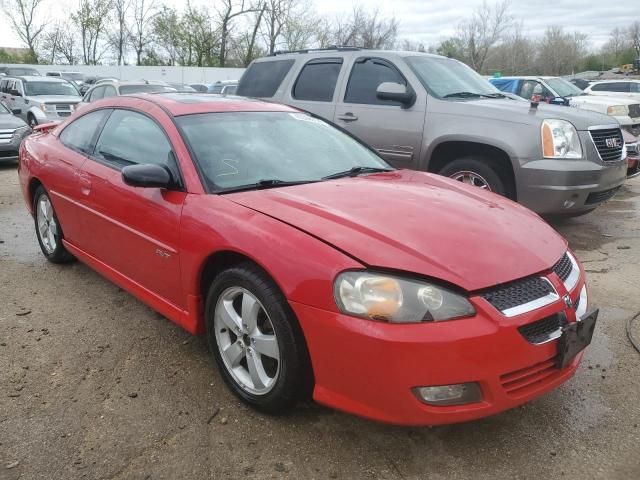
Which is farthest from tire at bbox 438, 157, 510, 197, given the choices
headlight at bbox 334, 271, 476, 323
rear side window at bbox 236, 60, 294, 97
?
headlight at bbox 334, 271, 476, 323

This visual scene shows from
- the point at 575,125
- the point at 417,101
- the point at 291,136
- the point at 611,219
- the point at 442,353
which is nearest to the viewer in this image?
the point at 442,353

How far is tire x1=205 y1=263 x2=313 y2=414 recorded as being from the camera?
2.38 meters

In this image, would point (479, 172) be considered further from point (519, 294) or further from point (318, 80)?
point (519, 294)

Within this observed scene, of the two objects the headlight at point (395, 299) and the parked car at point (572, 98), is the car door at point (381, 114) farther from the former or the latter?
the parked car at point (572, 98)

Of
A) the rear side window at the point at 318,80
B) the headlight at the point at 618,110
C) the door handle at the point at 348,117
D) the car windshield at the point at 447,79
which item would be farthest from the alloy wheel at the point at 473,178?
the headlight at the point at 618,110

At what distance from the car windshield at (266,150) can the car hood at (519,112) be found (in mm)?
2046

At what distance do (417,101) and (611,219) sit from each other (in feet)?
9.77

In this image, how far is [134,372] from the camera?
10.1 ft

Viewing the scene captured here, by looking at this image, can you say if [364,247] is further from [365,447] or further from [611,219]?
[611,219]

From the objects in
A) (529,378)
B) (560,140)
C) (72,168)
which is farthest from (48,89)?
(529,378)

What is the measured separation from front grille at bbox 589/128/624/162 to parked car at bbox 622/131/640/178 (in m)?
1.69

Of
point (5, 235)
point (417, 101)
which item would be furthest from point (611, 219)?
point (5, 235)

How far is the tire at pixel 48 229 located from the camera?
4566 mm

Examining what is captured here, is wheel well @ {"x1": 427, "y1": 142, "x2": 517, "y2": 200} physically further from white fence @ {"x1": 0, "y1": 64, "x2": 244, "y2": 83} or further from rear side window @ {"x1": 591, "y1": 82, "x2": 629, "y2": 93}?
white fence @ {"x1": 0, "y1": 64, "x2": 244, "y2": 83}
